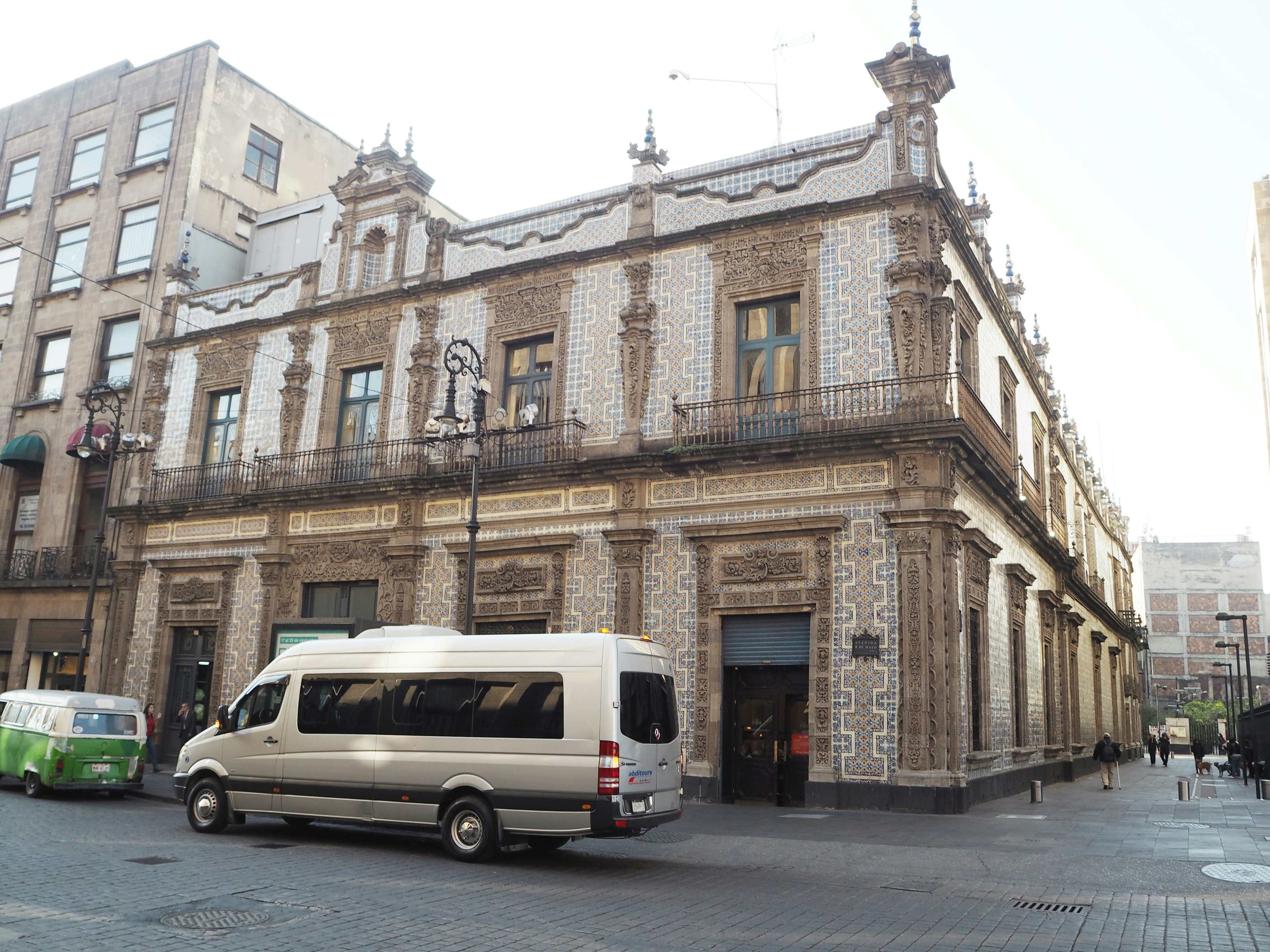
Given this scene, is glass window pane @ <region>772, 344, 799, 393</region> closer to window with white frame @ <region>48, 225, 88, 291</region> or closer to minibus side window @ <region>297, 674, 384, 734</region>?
minibus side window @ <region>297, 674, 384, 734</region>

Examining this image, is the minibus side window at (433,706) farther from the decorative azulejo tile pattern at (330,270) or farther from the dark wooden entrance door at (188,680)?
the decorative azulejo tile pattern at (330,270)

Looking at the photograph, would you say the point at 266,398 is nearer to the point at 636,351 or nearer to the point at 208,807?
the point at 636,351

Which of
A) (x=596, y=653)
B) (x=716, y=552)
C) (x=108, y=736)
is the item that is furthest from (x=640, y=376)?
(x=108, y=736)

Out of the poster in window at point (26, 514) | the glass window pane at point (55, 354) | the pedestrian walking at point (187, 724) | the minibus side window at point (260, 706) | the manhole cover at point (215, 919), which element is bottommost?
the manhole cover at point (215, 919)

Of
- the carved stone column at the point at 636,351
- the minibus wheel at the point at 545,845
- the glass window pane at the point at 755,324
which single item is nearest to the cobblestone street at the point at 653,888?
the minibus wheel at the point at 545,845

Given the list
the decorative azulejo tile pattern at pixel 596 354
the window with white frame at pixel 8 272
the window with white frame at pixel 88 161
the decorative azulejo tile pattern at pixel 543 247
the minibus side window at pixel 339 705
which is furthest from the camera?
the window with white frame at pixel 8 272

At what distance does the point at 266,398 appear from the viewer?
2588 cm

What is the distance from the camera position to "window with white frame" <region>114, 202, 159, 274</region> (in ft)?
100

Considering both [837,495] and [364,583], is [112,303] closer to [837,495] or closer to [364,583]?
[364,583]

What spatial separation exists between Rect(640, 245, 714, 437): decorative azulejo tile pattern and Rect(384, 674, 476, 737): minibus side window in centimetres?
890

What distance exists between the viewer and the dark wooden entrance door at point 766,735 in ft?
58.3

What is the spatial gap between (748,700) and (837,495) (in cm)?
416

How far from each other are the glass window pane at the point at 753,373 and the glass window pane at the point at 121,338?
64.7 feet

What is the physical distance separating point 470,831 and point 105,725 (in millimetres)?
9784
